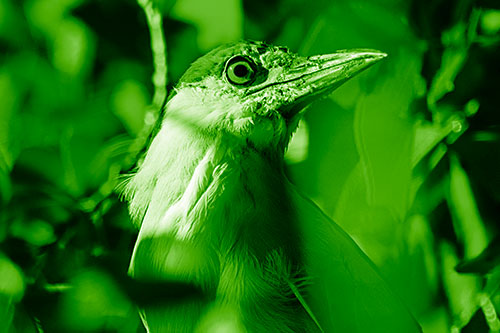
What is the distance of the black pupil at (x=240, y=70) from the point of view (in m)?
0.72

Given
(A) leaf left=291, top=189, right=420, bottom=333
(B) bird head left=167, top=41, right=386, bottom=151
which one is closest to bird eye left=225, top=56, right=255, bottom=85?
(B) bird head left=167, top=41, right=386, bottom=151

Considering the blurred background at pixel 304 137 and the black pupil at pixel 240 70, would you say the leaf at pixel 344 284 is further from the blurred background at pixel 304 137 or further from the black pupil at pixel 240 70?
the black pupil at pixel 240 70

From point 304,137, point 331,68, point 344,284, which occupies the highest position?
point 331,68

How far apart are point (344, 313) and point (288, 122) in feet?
0.85

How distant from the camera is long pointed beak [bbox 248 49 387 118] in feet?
2.29

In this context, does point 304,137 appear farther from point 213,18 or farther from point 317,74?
point 213,18

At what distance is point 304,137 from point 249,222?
143 mm

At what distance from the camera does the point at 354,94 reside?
2.54ft

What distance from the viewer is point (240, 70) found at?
720 mm

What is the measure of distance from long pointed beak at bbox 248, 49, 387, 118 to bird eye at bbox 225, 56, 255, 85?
0.02 m

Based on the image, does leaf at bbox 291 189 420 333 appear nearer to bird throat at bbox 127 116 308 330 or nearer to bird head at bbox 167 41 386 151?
bird throat at bbox 127 116 308 330

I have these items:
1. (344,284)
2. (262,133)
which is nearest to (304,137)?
(262,133)

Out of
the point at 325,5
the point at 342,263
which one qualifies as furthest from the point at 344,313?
the point at 325,5

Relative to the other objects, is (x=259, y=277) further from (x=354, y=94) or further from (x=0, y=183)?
(x=0, y=183)
